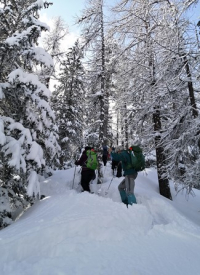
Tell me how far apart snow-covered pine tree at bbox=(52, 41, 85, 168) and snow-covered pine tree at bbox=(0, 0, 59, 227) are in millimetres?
9911

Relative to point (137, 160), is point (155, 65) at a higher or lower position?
higher

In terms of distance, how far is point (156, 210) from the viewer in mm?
7406

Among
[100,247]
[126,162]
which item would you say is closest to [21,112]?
[126,162]

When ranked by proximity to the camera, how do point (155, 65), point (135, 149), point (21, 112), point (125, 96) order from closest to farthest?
point (21, 112) → point (135, 149) → point (155, 65) → point (125, 96)

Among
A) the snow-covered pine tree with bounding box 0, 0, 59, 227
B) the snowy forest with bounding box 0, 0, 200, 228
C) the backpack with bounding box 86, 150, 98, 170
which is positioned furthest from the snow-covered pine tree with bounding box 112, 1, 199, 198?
the snow-covered pine tree with bounding box 0, 0, 59, 227

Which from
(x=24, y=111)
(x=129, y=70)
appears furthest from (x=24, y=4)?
(x=129, y=70)

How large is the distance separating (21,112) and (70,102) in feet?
38.5

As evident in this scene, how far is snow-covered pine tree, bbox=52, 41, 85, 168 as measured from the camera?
1691 cm

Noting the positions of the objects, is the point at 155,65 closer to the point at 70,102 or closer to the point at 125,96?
the point at 125,96

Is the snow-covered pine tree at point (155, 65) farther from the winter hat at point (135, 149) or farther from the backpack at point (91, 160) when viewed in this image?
the backpack at point (91, 160)

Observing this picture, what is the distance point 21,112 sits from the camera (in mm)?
6102

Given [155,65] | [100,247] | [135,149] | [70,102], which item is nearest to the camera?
[100,247]

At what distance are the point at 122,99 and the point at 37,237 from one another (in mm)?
8584

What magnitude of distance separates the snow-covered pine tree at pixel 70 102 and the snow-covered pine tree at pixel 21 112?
991 centimetres
